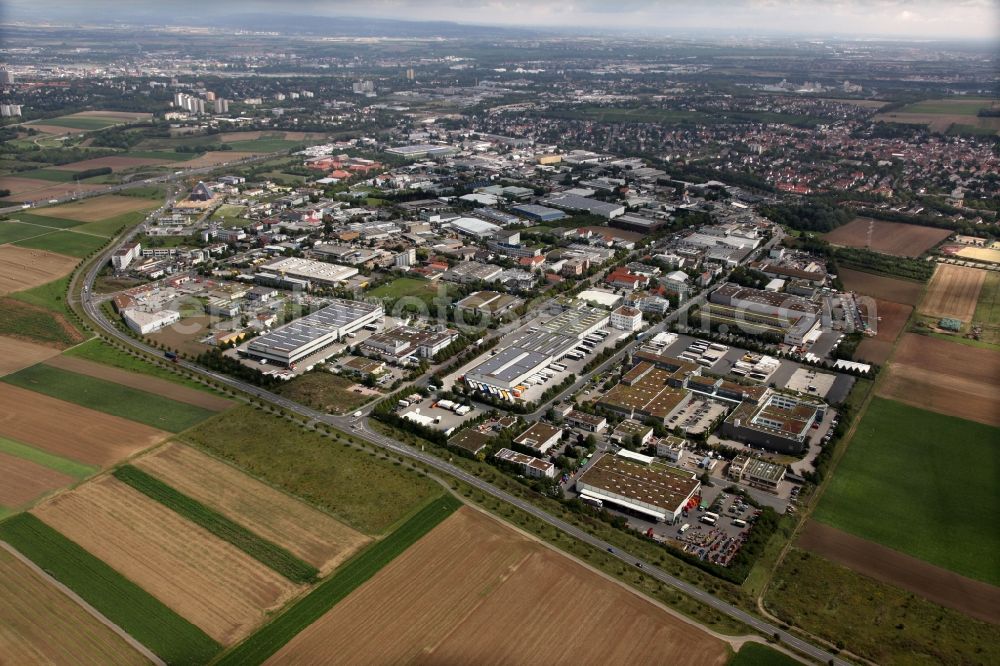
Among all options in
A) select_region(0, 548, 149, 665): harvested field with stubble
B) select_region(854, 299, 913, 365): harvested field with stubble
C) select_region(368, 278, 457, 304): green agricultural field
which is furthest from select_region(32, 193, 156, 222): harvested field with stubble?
select_region(854, 299, 913, 365): harvested field with stubble

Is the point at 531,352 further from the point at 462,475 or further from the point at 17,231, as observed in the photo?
the point at 17,231

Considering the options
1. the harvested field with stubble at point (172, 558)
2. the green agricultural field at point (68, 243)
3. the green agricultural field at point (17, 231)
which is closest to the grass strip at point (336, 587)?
the harvested field with stubble at point (172, 558)

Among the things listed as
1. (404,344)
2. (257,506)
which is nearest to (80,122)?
(404,344)

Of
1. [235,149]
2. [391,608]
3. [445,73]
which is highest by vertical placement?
[445,73]

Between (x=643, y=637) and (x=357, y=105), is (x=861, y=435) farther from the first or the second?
(x=357, y=105)

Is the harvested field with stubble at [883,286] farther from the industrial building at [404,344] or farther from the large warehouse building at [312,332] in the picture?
the large warehouse building at [312,332]

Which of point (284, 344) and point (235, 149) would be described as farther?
point (235, 149)

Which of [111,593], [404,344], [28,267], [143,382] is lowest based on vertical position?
[111,593]

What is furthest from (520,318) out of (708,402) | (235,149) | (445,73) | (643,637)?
(445,73)
